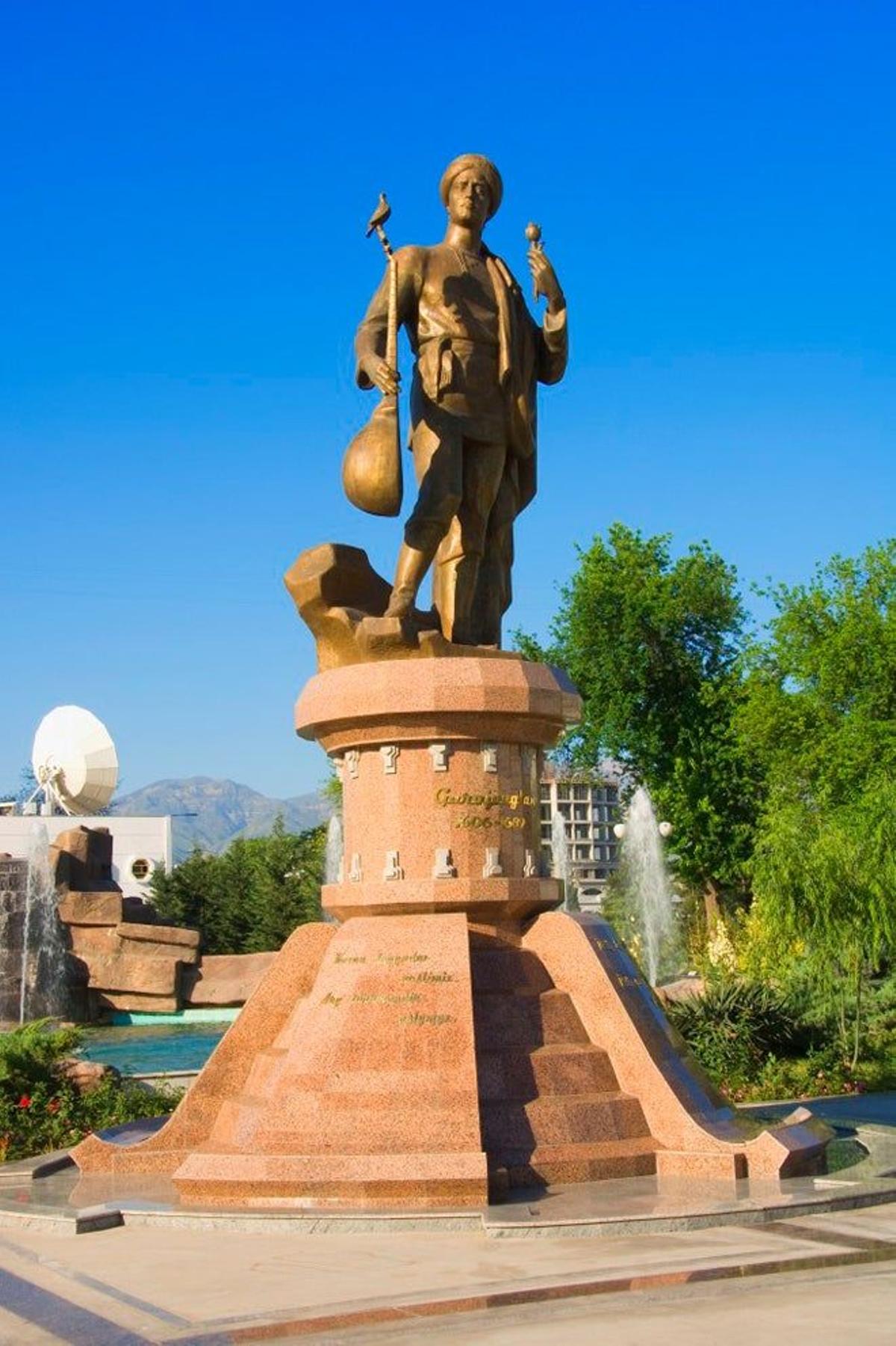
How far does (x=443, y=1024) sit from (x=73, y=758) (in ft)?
183

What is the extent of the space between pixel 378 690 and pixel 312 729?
3.01ft

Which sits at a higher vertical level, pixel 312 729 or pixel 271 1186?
pixel 312 729

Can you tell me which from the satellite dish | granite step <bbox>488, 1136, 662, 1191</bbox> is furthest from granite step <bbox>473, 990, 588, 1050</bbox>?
the satellite dish

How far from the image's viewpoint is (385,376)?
1063 cm

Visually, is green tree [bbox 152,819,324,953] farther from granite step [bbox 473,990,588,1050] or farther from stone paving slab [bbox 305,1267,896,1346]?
stone paving slab [bbox 305,1267,896,1346]

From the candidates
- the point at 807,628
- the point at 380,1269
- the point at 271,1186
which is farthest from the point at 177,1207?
the point at 807,628

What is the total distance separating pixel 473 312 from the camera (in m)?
11.5

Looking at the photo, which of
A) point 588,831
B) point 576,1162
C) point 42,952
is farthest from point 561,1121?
point 588,831

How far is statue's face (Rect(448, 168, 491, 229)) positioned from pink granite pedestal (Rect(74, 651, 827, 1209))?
3.53m

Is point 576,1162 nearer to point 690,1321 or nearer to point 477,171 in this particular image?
point 690,1321

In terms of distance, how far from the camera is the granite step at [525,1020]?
972 cm

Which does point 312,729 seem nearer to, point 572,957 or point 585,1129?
point 572,957

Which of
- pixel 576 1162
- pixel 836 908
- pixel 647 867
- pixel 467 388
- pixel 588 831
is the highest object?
pixel 588 831

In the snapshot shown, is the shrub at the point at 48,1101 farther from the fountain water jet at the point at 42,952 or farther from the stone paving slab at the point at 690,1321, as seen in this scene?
the fountain water jet at the point at 42,952
